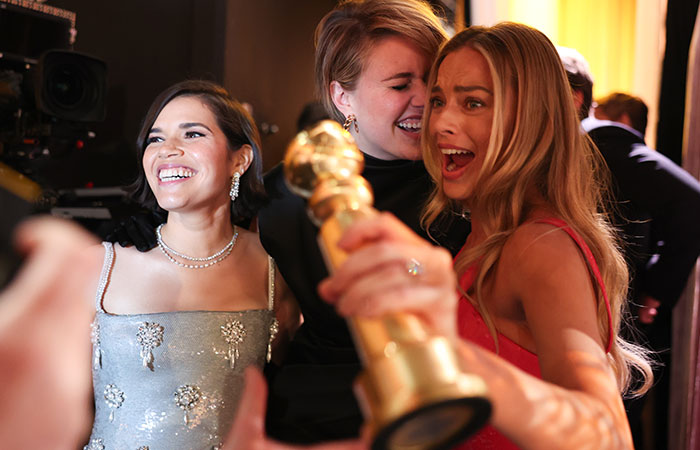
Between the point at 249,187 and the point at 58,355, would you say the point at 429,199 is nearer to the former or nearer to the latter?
the point at 249,187

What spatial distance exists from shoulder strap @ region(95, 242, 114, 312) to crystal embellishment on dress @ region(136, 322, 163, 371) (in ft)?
0.43

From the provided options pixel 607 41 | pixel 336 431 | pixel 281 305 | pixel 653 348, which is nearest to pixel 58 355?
pixel 336 431

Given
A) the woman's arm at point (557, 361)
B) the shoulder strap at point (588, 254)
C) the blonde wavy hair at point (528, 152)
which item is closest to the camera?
the woman's arm at point (557, 361)

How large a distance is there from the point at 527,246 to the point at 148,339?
1.02 m

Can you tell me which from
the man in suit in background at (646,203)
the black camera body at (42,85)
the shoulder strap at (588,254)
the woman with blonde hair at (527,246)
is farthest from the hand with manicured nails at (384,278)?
the black camera body at (42,85)

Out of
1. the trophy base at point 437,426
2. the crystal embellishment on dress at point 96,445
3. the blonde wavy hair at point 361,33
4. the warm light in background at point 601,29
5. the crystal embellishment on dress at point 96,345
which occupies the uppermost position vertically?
the warm light in background at point 601,29

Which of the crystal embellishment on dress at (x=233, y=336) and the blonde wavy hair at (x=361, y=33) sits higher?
the blonde wavy hair at (x=361, y=33)

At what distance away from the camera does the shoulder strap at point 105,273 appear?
169 centimetres

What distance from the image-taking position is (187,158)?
5.67ft

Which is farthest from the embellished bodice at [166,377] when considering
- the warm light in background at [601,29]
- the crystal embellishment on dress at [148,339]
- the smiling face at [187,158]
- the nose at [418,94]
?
the warm light in background at [601,29]

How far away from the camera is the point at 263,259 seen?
1.89m

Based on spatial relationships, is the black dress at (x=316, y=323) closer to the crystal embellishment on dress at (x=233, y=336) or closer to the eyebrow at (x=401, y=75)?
the crystal embellishment on dress at (x=233, y=336)

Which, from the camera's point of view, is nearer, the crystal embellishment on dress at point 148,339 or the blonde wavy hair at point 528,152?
the blonde wavy hair at point 528,152

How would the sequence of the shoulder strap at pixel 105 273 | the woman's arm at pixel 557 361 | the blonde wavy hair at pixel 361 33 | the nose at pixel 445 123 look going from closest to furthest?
the woman's arm at pixel 557 361, the nose at pixel 445 123, the shoulder strap at pixel 105 273, the blonde wavy hair at pixel 361 33
